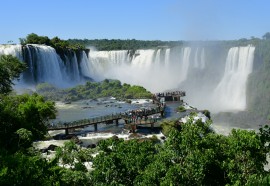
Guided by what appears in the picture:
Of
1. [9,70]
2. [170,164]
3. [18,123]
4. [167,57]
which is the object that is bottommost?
[167,57]

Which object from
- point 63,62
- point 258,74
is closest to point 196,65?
point 258,74

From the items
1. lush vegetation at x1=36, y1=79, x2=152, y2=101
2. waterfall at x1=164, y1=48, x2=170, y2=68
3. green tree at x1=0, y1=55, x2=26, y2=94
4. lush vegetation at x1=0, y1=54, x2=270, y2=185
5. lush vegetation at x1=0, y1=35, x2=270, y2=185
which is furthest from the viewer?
waterfall at x1=164, y1=48, x2=170, y2=68

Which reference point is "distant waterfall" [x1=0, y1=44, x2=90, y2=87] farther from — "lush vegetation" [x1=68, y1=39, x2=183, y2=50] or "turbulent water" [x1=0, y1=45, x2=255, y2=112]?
"lush vegetation" [x1=68, y1=39, x2=183, y2=50]

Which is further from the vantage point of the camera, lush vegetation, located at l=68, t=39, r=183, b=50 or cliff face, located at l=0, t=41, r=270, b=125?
lush vegetation, located at l=68, t=39, r=183, b=50

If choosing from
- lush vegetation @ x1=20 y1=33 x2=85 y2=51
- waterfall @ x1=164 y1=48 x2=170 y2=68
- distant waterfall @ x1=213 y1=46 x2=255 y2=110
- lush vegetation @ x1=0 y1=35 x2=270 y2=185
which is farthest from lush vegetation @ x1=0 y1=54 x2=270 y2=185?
waterfall @ x1=164 y1=48 x2=170 y2=68

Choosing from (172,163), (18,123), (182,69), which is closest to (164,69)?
(182,69)

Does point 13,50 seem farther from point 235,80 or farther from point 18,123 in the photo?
point 18,123

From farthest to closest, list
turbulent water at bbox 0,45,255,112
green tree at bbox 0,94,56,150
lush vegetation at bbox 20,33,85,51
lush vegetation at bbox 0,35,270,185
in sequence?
lush vegetation at bbox 20,33,85,51 < turbulent water at bbox 0,45,255,112 < green tree at bbox 0,94,56,150 < lush vegetation at bbox 0,35,270,185

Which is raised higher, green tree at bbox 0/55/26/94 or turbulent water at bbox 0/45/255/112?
green tree at bbox 0/55/26/94
